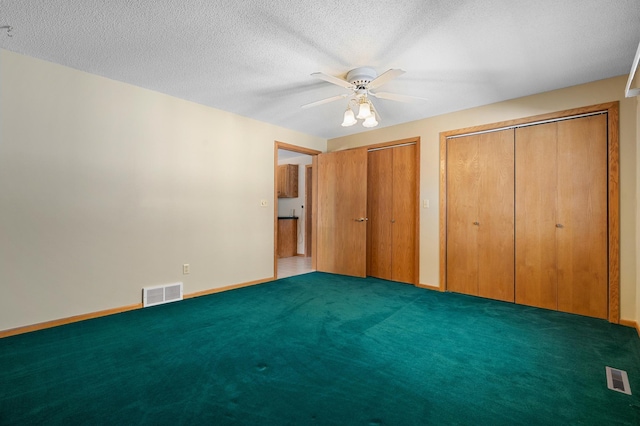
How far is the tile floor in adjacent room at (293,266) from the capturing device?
4.98 metres

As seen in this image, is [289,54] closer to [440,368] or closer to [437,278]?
[440,368]

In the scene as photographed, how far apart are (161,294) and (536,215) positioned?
434 centimetres

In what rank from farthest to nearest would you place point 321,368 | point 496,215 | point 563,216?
1. point 496,215
2. point 563,216
3. point 321,368

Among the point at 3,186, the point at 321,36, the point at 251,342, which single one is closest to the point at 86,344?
the point at 251,342

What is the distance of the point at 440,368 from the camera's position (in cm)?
196

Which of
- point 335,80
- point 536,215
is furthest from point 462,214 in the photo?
point 335,80

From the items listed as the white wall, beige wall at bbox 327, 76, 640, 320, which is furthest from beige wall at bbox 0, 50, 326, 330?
the white wall

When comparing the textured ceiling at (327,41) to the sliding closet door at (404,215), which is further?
the sliding closet door at (404,215)

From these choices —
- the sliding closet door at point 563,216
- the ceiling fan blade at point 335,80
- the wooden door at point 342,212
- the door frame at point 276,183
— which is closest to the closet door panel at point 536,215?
the sliding closet door at point 563,216

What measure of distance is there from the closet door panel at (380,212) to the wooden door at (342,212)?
0.20 meters

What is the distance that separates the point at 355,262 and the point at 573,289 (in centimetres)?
270

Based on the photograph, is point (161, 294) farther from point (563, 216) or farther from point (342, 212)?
point (563, 216)

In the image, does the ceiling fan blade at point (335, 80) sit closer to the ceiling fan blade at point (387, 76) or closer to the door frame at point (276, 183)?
the ceiling fan blade at point (387, 76)

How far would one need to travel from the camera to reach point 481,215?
3658 mm
